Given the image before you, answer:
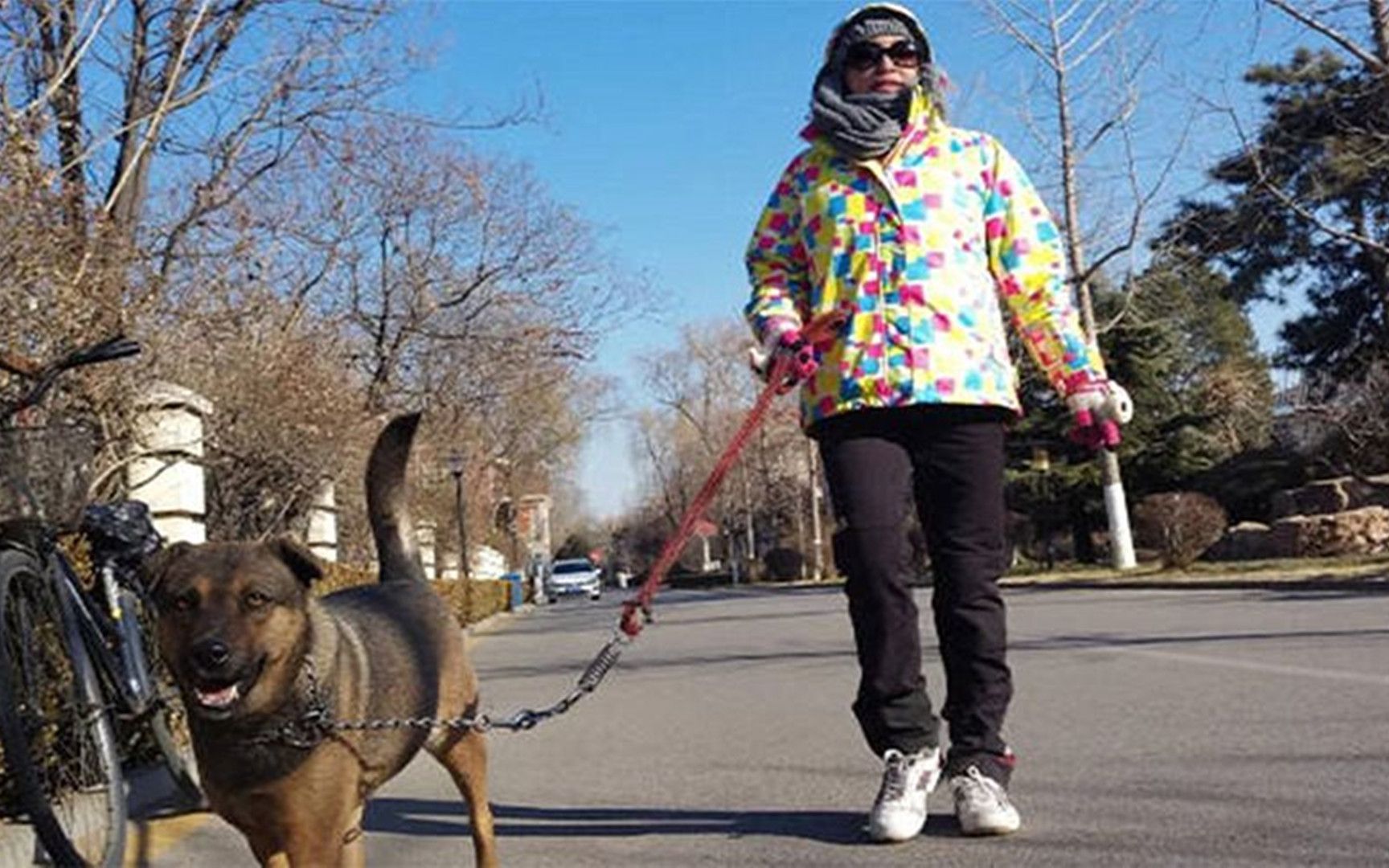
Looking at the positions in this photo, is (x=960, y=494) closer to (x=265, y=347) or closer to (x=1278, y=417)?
(x=265, y=347)

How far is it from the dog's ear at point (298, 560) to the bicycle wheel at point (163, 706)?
4.92 ft

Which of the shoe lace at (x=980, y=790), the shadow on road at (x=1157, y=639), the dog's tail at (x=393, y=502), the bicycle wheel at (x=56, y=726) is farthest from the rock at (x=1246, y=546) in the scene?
the bicycle wheel at (x=56, y=726)

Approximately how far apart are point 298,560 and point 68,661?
144 cm

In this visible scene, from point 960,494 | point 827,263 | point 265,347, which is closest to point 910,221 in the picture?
point 827,263

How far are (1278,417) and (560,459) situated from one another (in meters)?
27.3

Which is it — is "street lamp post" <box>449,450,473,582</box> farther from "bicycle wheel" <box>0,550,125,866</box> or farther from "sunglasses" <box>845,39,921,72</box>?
"sunglasses" <box>845,39,921,72</box>

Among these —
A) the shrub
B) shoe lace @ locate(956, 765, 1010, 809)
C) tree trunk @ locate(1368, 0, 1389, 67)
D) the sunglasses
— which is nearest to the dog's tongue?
shoe lace @ locate(956, 765, 1010, 809)

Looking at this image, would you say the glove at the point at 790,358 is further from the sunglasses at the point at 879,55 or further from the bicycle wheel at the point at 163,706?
the bicycle wheel at the point at 163,706

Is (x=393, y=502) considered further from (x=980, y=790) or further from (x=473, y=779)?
(x=980, y=790)

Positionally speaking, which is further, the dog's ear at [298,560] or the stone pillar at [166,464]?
the stone pillar at [166,464]

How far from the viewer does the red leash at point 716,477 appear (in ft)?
13.3

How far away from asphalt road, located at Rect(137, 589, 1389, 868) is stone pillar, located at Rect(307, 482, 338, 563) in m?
6.14

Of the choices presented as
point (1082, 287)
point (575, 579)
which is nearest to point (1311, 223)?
point (1082, 287)

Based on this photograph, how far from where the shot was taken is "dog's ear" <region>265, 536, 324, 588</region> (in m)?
3.47
